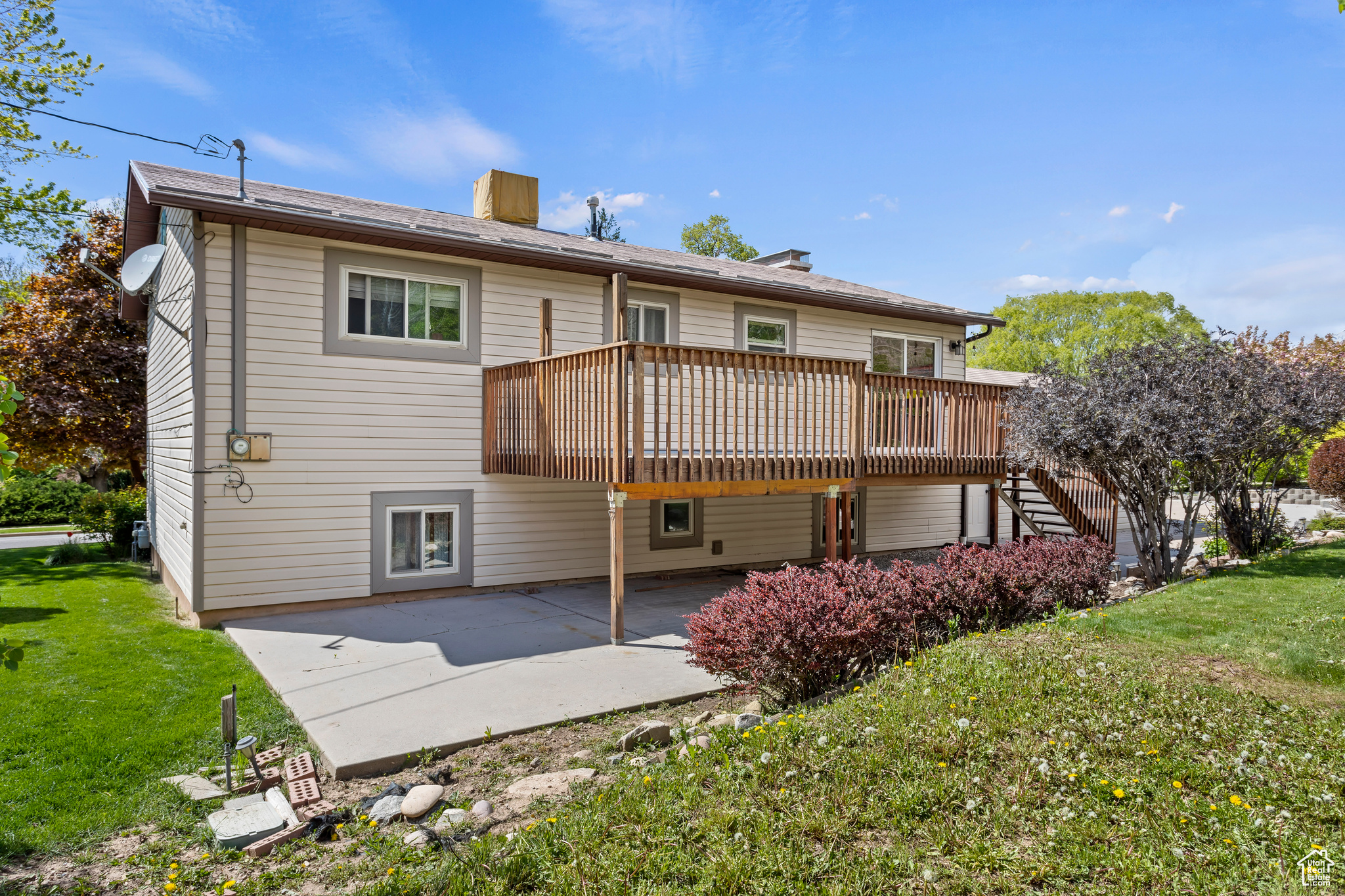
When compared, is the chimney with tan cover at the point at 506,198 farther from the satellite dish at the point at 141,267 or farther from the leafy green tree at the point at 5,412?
the leafy green tree at the point at 5,412

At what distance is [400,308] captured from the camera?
9.38m

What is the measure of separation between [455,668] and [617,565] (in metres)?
1.88

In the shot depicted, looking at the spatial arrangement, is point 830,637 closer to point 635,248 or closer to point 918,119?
point 635,248

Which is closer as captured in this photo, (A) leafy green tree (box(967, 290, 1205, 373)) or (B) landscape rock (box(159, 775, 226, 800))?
(B) landscape rock (box(159, 775, 226, 800))

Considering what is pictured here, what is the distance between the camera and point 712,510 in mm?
11930

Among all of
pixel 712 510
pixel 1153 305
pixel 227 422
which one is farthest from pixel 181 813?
pixel 1153 305

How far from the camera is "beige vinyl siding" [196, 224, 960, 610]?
8.37 meters

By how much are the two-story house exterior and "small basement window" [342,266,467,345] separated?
27 millimetres

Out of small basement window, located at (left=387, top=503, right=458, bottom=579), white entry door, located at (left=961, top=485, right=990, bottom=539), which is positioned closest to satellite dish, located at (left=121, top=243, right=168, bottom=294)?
small basement window, located at (left=387, top=503, right=458, bottom=579)

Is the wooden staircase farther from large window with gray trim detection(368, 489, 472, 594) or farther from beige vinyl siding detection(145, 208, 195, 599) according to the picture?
beige vinyl siding detection(145, 208, 195, 599)

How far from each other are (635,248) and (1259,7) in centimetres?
903

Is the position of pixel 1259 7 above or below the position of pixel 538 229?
above

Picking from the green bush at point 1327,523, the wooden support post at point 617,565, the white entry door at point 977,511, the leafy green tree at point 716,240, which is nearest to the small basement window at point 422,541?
the wooden support post at point 617,565

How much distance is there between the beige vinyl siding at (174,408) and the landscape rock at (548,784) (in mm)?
6035
